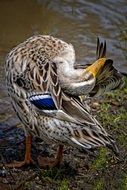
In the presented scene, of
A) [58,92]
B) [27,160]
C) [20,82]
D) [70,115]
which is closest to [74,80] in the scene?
[58,92]

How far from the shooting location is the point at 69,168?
5.79 m

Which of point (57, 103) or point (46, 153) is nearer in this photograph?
point (57, 103)

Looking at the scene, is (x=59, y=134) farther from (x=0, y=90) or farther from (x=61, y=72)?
(x=0, y=90)

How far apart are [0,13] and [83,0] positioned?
1449mm

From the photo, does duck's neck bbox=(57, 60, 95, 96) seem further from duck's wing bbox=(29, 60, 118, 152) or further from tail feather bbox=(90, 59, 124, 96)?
tail feather bbox=(90, 59, 124, 96)

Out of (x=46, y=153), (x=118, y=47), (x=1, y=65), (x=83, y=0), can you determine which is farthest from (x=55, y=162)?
(x=83, y=0)

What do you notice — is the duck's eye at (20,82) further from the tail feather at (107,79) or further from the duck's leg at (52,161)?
the duck's leg at (52,161)

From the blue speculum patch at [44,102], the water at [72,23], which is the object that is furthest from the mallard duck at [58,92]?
the water at [72,23]

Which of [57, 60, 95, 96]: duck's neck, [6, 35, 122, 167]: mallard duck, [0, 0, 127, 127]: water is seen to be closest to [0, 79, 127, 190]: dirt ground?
[6, 35, 122, 167]: mallard duck

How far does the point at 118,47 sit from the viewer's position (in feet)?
28.0

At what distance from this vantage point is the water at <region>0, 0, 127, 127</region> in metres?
8.34

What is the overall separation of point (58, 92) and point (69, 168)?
979 millimetres

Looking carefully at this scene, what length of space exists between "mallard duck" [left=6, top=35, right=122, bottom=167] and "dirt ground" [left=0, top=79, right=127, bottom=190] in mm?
419

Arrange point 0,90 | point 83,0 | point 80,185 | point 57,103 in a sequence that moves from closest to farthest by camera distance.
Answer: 1. point 57,103
2. point 80,185
3. point 0,90
4. point 83,0
